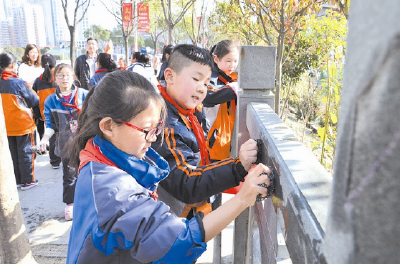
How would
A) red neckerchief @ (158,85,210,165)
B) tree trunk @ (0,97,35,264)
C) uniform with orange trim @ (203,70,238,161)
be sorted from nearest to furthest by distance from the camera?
1. red neckerchief @ (158,85,210,165)
2. tree trunk @ (0,97,35,264)
3. uniform with orange trim @ (203,70,238,161)

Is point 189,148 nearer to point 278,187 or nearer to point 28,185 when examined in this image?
point 278,187

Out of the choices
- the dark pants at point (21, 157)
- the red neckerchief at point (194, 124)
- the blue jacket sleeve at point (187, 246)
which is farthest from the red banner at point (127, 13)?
the blue jacket sleeve at point (187, 246)

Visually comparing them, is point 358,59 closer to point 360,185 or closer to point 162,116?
point 360,185

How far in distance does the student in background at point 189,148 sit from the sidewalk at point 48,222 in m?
1.56

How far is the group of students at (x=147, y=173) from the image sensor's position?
107 centimetres

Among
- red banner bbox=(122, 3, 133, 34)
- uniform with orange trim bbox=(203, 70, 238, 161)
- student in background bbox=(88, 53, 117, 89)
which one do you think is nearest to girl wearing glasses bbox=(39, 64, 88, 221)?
student in background bbox=(88, 53, 117, 89)

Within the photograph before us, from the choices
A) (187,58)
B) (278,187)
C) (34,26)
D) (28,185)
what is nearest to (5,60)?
(28,185)

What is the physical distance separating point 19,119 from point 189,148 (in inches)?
138

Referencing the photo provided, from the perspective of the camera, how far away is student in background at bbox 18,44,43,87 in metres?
5.61

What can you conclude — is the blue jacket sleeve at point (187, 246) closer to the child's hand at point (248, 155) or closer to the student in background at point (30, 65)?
the child's hand at point (248, 155)

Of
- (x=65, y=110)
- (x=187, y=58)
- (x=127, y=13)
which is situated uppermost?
(x=127, y=13)

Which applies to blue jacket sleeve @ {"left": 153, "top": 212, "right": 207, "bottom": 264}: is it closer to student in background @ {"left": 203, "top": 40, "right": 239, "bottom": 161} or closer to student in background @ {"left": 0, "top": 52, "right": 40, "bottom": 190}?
student in background @ {"left": 203, "top": 40, "right": 239, "bottom": 161}

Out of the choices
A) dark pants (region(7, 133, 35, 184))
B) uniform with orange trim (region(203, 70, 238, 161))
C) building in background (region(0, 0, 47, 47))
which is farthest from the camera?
building in background (region(0, 0, 47, 47))

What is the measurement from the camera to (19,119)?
14.5 ft
